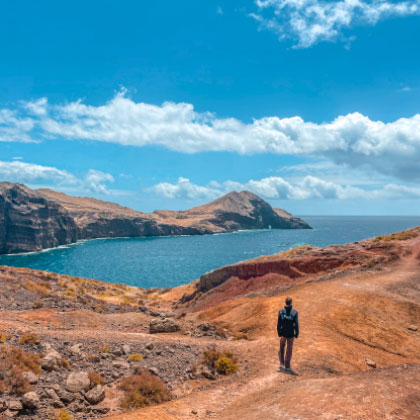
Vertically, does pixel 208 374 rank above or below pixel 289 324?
below

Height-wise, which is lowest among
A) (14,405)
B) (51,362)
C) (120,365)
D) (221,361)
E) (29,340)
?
(221,361)

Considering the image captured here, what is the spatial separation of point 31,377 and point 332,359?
1188 cm

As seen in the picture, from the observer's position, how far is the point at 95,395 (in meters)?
9.88

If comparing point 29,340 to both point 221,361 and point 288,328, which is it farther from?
point 288,328

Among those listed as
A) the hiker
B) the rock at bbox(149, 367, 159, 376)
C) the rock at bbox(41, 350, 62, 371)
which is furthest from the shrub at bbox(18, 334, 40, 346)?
the hiker

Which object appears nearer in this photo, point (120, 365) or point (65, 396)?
point (65, 396)

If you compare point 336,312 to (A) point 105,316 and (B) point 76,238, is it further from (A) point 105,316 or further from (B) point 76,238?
(B) point 76,238

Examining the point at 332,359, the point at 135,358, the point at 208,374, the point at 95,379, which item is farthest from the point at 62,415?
the point at 332,359

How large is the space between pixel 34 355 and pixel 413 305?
22107 mm

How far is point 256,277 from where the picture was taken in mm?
37844

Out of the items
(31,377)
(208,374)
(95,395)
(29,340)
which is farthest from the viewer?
(29,340)

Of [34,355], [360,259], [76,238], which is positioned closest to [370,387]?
[34,355]

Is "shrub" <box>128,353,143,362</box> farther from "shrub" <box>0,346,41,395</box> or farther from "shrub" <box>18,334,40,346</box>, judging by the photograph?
"shrub" <box>18,334,40,346</box>

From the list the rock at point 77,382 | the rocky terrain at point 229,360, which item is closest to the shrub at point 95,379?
the rocky terrain at point 229,360
